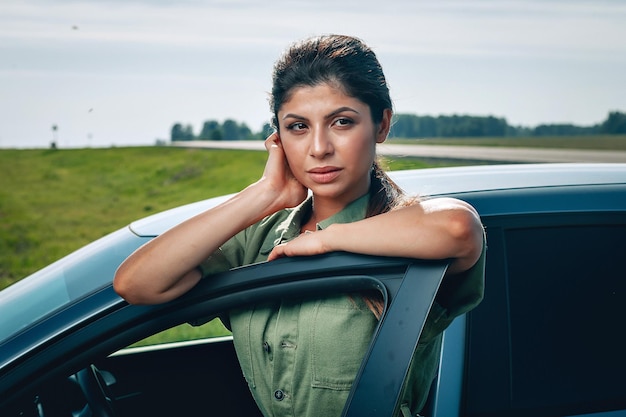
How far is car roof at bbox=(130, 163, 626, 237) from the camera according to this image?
205 centimetres

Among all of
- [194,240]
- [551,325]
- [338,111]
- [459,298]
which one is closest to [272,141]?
[338,111]

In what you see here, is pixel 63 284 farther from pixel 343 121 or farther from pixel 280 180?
pixel 343 121

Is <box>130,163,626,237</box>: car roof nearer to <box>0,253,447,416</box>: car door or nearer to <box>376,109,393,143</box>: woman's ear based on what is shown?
<box>376,109,393,143</box>: woman's ear

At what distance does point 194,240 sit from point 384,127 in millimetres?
589

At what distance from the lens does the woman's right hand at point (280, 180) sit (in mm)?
1889

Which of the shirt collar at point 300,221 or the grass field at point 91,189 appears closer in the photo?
the shirt collar at point 300,221

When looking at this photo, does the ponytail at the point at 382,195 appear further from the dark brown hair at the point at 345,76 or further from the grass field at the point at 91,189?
the grass field at the point at 91,189

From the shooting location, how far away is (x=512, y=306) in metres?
1.91

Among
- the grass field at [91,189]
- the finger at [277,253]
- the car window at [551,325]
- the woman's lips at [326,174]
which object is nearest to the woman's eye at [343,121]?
the woman's lips at [326,174]

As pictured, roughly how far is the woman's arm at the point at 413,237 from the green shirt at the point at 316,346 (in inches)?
3.8

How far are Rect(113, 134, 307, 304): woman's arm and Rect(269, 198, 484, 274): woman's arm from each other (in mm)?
198

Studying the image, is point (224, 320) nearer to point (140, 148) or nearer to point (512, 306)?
point (512, 306)

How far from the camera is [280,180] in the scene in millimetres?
1900

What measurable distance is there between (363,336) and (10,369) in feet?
2.44
